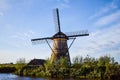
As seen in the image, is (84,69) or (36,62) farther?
(36,62)

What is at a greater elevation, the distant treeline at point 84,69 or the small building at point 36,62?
the small building at point 36,62

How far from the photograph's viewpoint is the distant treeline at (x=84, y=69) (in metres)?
45.7

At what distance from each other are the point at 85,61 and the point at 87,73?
A: 605 cm

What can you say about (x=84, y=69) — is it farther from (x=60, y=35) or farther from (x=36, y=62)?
(x=36, y=62)

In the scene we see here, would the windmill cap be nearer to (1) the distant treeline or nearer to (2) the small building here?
(1) the distant treeline

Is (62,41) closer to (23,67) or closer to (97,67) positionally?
(97,67)

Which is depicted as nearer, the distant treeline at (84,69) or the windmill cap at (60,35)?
the distant treeline at (84,69)

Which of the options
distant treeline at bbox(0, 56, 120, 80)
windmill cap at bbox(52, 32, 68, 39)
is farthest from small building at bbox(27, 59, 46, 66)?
windmill cap at bbox(52, 32, 68, 39)

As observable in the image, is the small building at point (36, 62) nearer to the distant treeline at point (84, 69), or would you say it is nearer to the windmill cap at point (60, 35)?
the distant treeline at point (84, 69)

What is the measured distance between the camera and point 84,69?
48.8 m

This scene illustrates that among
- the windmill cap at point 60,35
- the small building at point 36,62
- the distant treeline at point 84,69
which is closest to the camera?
the distant treeline at point 84,69

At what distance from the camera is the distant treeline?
45684 mm

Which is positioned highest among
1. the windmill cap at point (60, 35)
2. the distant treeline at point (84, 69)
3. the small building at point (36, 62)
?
the windmill cap at point (60, 35)

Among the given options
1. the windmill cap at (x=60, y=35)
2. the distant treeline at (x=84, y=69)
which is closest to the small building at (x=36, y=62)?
the distant treeline at (x=84, y=69)
